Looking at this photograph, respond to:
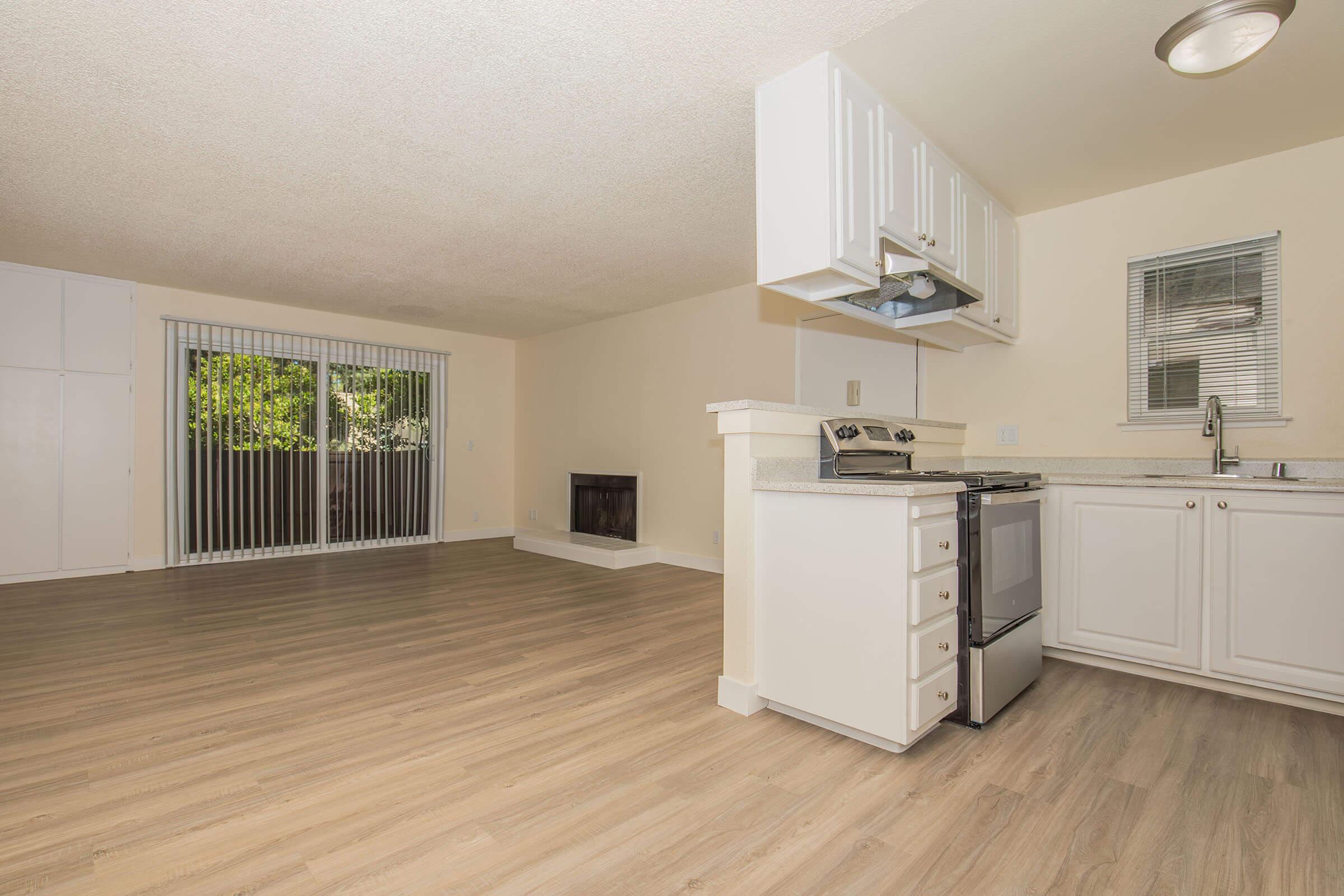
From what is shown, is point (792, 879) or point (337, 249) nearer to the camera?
point (792, 879)

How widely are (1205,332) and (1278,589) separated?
4.16ft

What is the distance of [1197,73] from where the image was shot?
2.12 meters

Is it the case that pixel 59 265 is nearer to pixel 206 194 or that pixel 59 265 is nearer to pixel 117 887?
pixel 206 194

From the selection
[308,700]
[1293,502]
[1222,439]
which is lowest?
[308,700]

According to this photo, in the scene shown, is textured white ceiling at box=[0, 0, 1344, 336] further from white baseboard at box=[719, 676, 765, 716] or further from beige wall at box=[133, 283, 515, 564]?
white baseboard at box=[719, 676, 765, 716]

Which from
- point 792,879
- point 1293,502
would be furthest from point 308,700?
point 1293,502

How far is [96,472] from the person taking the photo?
5121 mm

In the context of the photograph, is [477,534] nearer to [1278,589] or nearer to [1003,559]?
[1003,559]

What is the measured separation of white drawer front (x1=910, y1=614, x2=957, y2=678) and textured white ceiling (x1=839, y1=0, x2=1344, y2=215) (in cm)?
194

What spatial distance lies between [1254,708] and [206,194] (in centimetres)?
539

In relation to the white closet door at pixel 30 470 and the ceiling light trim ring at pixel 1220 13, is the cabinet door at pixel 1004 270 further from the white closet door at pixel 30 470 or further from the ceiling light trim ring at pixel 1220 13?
the white closet door at pixel 30 470

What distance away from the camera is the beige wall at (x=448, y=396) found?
5.35 meters

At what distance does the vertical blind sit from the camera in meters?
5.56

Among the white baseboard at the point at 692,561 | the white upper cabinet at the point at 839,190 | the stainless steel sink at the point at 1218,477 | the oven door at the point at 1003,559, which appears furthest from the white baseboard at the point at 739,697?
the white baseboard at the point at 692,561
